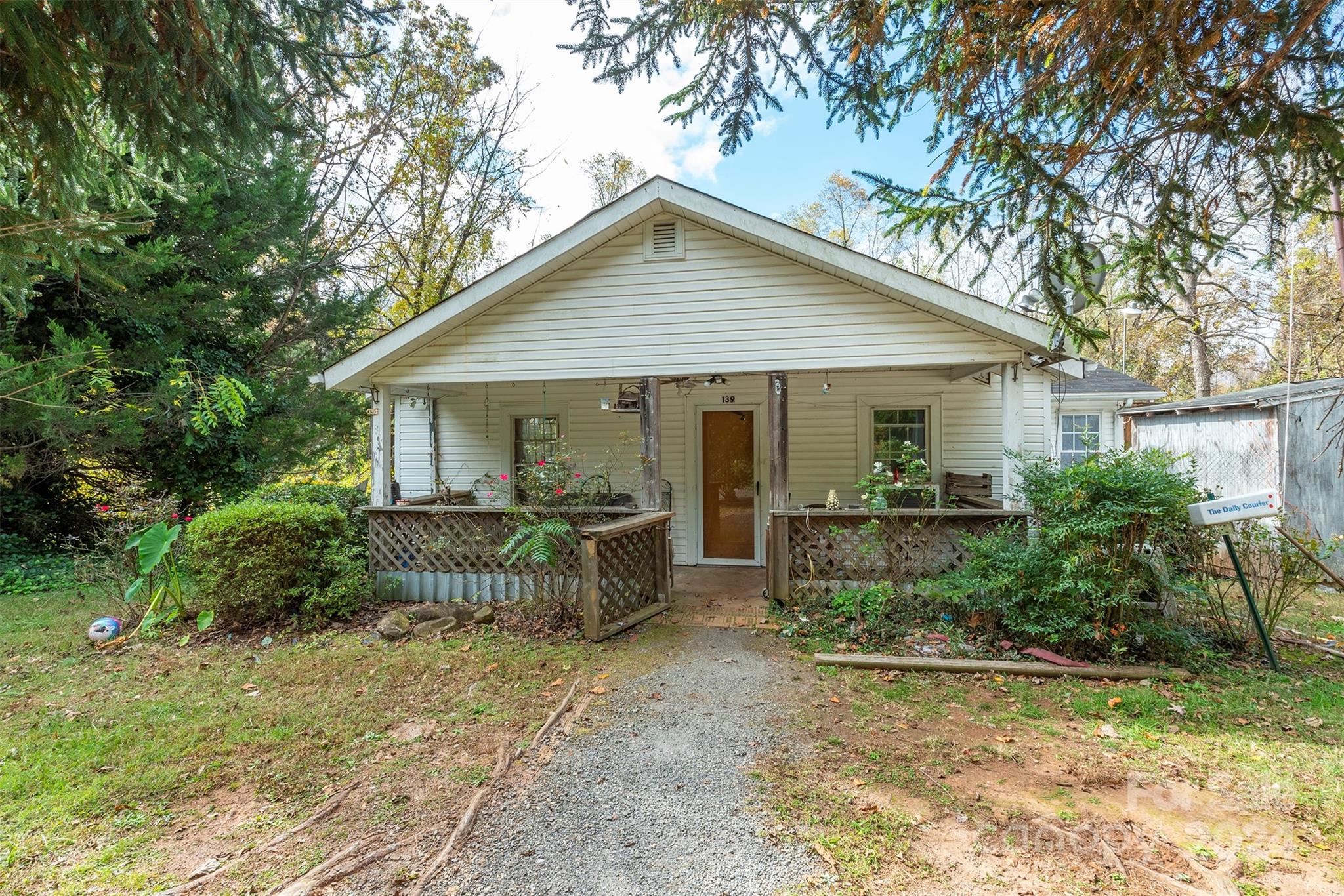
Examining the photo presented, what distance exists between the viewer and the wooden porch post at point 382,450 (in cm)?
680

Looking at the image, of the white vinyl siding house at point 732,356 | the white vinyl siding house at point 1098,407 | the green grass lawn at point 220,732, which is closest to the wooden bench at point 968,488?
the white vinyl siding house at point 732,356

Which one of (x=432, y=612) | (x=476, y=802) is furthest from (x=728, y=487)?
(x=476, y=802)

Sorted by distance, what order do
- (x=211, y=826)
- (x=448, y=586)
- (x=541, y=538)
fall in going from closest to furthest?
(x=211, y=826)
(x=541, y=538)
(x=448, y=586)

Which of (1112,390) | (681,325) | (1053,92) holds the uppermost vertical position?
(1053,92)

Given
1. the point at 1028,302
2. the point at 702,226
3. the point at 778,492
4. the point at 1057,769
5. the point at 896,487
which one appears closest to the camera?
the point at 1057,769

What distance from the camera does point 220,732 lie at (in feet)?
12.3

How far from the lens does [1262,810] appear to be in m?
2.75

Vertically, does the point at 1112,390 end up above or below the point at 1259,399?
above

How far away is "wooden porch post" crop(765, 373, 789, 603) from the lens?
5.96 meters

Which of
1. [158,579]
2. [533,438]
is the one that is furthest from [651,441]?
[158,579]

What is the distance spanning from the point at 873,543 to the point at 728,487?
283cm

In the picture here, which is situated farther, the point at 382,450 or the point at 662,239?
the point at 382,450

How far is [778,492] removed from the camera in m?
5.99

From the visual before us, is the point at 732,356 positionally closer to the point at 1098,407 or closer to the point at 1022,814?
the point at 1022,814
